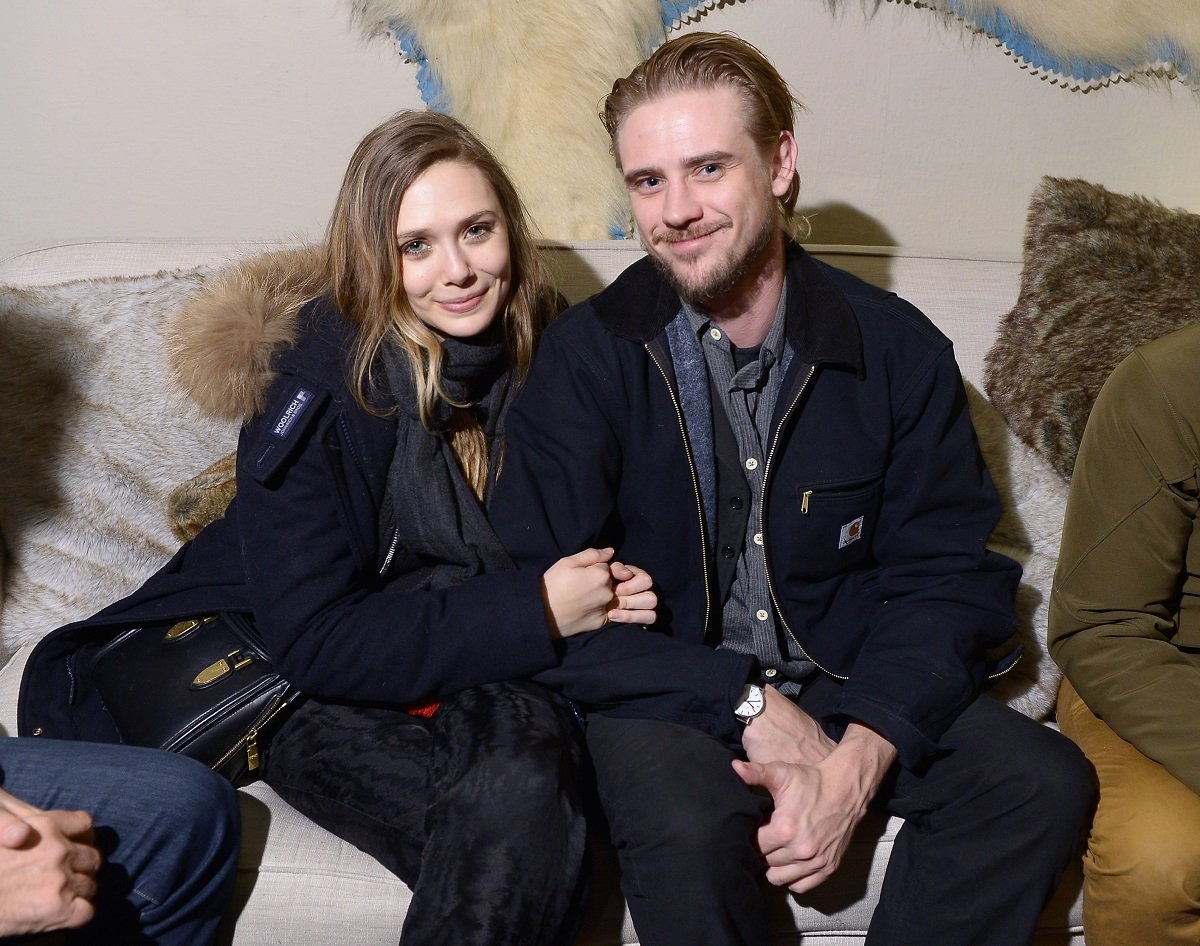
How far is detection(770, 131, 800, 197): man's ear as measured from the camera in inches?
61.6

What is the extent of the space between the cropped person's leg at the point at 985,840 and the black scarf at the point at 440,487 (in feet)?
2.12

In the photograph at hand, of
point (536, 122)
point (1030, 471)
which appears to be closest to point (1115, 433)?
point (1030, 471)

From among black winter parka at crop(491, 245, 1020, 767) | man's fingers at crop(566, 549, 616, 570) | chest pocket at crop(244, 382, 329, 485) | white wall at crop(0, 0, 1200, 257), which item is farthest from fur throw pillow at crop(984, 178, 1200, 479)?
chest pocket at crop(244, 382, 329, 485)

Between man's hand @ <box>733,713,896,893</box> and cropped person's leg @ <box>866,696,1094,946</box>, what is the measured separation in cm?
9

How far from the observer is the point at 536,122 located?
211 cm

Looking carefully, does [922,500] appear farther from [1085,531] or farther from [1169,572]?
[1169,572]

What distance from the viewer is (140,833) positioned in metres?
1.29

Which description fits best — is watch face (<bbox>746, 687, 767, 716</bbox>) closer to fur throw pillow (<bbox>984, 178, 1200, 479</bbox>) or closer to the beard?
the beard

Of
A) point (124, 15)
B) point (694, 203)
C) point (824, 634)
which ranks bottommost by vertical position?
point (824, 634)

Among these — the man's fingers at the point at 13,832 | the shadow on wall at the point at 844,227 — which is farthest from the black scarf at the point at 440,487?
the shadow on wall at the point at 844,227

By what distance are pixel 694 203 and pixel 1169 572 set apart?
785mm

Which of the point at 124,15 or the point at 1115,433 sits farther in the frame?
the point at 124,15

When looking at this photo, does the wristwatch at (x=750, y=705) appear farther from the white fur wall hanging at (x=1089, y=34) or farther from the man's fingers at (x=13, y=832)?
the white fur wall hanging at (x=1089, y=34)

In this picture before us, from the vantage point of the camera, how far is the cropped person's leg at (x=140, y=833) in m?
1.28
